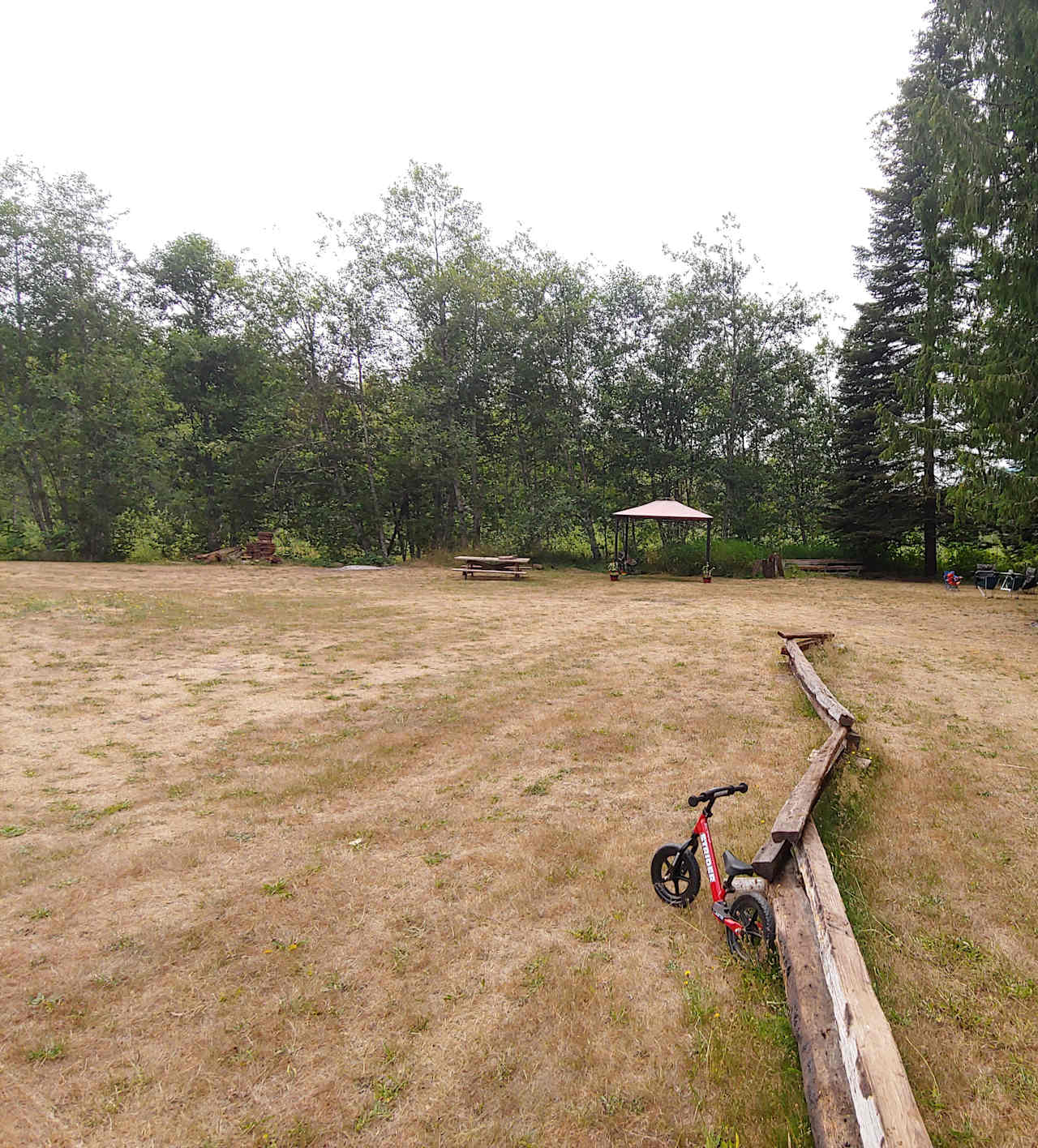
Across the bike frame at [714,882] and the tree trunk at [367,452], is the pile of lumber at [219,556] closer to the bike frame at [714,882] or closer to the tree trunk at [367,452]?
the tree trunk at [367,452]

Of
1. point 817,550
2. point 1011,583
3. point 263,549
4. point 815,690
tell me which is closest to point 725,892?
point 815,690

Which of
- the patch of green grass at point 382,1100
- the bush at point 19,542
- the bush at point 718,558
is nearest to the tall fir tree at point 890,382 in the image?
the bush at point 718,558

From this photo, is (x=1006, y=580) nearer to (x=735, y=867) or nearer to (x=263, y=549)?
(x=735, y=867)

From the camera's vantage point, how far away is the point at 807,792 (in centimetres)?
323

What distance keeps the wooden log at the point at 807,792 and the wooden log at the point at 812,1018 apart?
17 centimetres

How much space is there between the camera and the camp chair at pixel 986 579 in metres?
14.3

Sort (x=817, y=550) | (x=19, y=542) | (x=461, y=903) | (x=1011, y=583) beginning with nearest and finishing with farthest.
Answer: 1. (x=461, y=903)
2. (x=1011, y=583)
3. (x=19, y=542)
4. (x=817, y=550)

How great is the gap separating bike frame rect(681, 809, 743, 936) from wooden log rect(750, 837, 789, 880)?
178mm

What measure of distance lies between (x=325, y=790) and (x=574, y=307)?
20.9m

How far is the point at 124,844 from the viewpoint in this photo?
10.5ft

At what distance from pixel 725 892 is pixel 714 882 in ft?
0.26

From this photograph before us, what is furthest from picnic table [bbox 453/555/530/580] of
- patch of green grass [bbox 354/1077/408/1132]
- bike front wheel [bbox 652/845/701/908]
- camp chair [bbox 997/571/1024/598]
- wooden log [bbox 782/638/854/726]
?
patch of green grass [bbox 354/1077/408/1132]

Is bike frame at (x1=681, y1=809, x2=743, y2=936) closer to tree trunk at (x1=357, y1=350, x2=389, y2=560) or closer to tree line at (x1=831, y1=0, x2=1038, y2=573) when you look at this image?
tree line at (x1=831, y1=0, x2=1038, y2=573)

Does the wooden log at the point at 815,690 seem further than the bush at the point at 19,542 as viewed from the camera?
No
